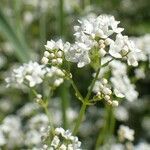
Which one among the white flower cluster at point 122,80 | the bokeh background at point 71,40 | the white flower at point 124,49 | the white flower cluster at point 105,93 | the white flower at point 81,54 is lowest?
the white flower cluster at point 105,93

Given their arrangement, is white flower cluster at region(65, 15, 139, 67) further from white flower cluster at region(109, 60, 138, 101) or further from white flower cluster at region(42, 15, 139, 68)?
white flower cluster at region(109, 60, 138, 101)

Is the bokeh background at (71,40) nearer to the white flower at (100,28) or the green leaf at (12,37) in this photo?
the green leaf at (12,37)

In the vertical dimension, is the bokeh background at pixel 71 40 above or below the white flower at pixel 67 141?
above

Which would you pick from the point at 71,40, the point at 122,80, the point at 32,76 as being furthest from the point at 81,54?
the point at 71,40

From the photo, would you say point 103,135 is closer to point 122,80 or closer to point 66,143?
point 122,80

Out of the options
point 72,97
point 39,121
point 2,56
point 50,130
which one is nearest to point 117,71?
point 39,121

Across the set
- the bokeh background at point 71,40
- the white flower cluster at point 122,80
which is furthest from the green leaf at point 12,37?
the bokeh background at point 71,40
